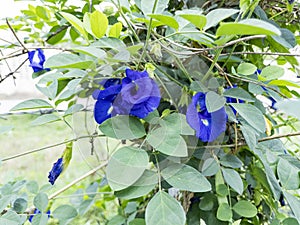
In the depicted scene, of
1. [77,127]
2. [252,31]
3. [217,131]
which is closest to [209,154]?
[217,131]

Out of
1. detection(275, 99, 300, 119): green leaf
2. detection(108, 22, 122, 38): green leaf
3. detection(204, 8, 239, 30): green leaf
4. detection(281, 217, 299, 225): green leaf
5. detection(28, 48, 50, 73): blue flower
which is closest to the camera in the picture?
detection(275, 99, 300, 119): green leaf

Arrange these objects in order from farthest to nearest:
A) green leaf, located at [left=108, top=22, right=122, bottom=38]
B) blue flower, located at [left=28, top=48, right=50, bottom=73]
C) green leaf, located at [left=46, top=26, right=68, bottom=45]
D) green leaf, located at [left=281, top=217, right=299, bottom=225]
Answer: green leaf, located at [left=46, top=26, right=68, bottom=45] < blue flower, located at [left=28, top=48, right=50, bottom=73] < green leaf, located at [left=281, top=217, right=299, bottom=225] < green leaf, located at [left=108, top=22, right=122, bottom=38]

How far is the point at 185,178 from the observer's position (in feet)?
1.54

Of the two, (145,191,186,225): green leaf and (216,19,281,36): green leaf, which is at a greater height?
(216,19,281,36): green leaf

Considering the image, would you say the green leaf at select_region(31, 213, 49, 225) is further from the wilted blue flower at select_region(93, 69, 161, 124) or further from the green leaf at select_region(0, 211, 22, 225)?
the wilted blue flower at select_region(93, 69, 161, 124)

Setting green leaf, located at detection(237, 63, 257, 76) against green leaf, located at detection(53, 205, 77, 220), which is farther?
green leaf, located at detection(53, 205, 77, 220)

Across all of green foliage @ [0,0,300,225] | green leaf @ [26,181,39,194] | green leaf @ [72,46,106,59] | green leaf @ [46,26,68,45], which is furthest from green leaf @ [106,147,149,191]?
green leaf @ [46,26,68,45]

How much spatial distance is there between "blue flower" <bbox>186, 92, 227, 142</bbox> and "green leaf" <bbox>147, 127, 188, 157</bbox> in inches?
1.8

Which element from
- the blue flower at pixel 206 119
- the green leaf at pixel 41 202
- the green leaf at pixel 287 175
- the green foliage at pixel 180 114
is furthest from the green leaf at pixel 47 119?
the green leaf at pixel 287 175

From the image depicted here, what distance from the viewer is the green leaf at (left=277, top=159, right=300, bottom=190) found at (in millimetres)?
Result: 541

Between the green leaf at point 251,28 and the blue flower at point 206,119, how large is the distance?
0.57 feet

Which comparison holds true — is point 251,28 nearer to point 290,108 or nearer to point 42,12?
point 290,108

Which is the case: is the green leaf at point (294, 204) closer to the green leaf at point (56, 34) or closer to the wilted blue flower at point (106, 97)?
the wilted blue flower at point (106, 97)

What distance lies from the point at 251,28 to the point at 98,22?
0.20m
